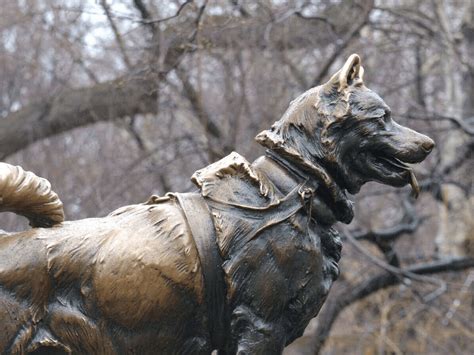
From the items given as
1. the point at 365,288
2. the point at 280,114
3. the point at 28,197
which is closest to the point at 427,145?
the point at 28,197

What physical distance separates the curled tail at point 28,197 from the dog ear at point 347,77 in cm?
127

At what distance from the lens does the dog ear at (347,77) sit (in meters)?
3.78

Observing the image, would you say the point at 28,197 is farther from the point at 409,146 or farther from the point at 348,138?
the point at 409,146

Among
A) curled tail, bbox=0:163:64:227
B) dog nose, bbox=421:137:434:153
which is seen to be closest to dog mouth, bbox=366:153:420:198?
dog nose, bbox=421:137:434:153

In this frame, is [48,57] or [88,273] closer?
[88,273]

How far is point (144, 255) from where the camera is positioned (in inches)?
141

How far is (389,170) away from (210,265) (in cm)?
88

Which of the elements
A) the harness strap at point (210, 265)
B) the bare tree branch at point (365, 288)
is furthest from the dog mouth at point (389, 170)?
the bare tree branch at point (365, 288)

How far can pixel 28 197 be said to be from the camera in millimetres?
3611

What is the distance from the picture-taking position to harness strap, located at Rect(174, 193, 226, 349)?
11.9 feet

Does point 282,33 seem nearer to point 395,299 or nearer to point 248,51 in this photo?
point 248,51

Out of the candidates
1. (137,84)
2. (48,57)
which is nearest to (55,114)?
(137,84)

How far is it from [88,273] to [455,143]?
27.5 ft

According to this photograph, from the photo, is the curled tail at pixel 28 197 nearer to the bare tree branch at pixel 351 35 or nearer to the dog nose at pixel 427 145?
the dog nose at pixel 427 145
